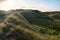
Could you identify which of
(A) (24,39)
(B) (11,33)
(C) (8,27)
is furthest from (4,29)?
(A) (24,39)

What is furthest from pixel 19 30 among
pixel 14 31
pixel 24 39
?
pixel 24 39

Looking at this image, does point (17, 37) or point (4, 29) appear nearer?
point (17, 37)

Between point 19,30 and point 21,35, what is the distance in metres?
1.55

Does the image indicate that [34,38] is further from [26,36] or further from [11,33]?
[11,33]

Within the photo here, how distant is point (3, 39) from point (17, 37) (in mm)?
1794

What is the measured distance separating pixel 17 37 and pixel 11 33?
3.85 feet

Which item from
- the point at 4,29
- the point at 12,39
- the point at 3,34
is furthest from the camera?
the point at 4,29

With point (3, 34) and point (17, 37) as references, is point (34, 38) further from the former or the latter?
point (3, 34)

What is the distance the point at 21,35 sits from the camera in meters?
25.3

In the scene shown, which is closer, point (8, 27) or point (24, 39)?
point (24, 39)

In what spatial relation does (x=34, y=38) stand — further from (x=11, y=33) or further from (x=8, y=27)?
(x=8, y=27)

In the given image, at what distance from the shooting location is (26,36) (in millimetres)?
25266

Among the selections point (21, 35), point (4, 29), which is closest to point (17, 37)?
point (21, 35)

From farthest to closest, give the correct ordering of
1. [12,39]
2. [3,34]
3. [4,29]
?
[4,29]
[3,34]
[12,39]
